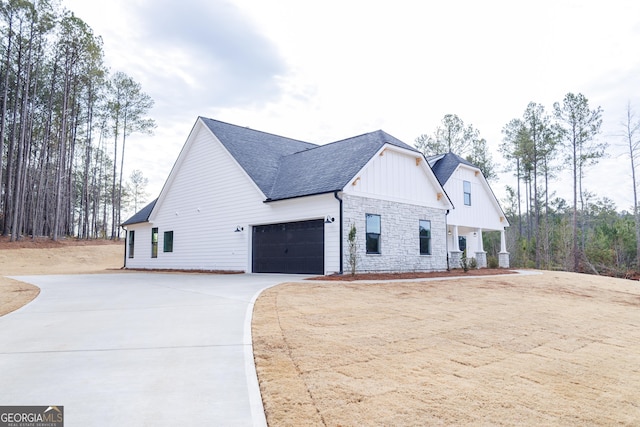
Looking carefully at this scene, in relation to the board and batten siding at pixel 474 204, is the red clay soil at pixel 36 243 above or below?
below

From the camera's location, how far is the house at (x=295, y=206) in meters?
14.8

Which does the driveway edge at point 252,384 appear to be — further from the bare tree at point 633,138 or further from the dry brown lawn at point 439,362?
the bare tree at point 633,138

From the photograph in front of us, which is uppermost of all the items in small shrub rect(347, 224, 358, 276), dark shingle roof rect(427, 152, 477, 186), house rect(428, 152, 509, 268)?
dark shingle roof rect(427, 152, 477, 186)

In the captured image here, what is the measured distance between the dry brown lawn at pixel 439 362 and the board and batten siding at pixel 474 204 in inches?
540

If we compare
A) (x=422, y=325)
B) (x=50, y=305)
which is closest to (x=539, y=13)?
(x=422, y=325)

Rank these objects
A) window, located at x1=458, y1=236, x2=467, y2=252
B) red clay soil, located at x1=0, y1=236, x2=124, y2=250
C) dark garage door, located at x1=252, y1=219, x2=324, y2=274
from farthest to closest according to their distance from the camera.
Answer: red clay soil, located at x1=0, y1=236, x2=124, y2=250 → window, located at x1=458, y1=236, x2=467, y2=252 → dark garage door, located at x1=252, y1=219, x2=324, y2=274

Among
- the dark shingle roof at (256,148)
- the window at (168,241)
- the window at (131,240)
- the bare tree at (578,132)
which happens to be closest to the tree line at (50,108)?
the window at (131,240)

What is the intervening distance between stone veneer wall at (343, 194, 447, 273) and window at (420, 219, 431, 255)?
0.21 m

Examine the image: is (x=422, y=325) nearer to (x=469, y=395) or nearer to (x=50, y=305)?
(x=469, y=395)

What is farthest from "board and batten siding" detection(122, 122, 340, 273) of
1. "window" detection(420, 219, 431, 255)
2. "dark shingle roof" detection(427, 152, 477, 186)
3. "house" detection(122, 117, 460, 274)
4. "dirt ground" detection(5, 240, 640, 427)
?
"dark shingle roof" detection(427, 152, 477, 186)

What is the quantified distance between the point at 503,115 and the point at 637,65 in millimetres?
16116

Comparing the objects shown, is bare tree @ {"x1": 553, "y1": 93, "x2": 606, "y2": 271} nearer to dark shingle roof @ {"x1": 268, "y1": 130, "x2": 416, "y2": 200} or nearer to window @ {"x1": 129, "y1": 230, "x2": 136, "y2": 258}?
dark shingle roof @ {"x1": 268, "y1": 130, "x2": 416, "y2": 200}

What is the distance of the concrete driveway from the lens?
304 cm

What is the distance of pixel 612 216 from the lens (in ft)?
159
